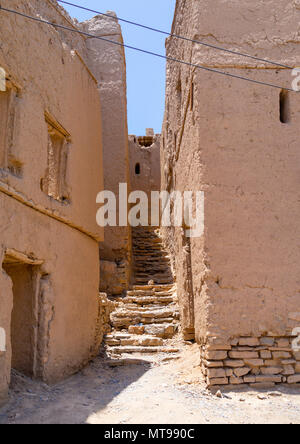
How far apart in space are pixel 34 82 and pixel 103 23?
26.2 feet

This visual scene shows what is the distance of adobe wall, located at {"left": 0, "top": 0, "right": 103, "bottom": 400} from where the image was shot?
5.26 m

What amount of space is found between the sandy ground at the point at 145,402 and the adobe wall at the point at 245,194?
1.10ft

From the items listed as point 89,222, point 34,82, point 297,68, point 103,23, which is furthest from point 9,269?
point 103,23

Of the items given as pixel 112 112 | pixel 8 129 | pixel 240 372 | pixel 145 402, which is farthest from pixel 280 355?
pixel 112 112

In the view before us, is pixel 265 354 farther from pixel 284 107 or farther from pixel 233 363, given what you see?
pixel 284 107

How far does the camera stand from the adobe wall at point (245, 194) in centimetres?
569

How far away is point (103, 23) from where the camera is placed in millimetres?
12883

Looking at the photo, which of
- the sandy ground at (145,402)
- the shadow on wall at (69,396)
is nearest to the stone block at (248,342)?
the sandy ground at (145,402)

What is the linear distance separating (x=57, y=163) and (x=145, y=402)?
3.87m

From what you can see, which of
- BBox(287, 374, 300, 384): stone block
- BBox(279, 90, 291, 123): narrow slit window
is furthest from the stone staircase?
BBox(279, 90, 291, 123): narrow slit window

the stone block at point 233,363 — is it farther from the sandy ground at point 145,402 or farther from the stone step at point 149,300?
the stone step at point 149,300

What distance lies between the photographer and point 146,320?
9.14m

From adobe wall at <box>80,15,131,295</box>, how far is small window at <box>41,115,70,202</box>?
185 inches

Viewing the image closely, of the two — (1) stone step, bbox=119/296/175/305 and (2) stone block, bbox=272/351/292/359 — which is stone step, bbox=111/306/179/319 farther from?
(2) stone block, bbox=272/351/292/359
